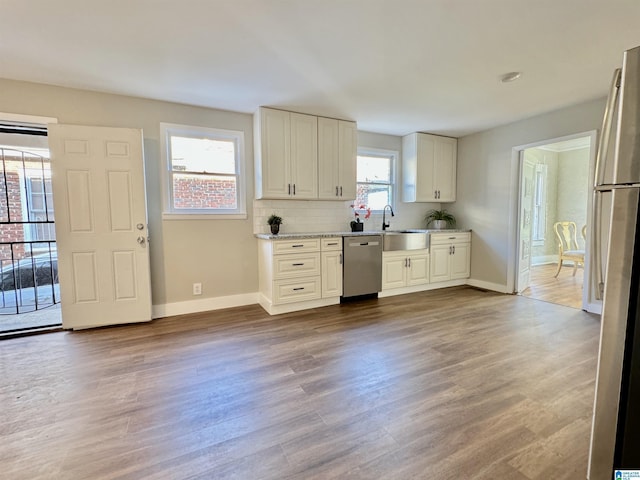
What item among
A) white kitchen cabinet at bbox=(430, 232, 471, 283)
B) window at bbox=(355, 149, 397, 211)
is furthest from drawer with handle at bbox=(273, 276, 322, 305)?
white kitchen cabinet at bbox=(430, 232, 471, 283)

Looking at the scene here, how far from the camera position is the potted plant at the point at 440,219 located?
5.17 metres

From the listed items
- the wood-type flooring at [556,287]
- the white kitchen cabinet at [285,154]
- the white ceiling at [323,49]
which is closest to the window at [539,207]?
the wood-type flooring at [556,287]

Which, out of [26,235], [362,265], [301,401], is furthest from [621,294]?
[26,235]

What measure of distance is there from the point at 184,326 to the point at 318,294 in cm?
155

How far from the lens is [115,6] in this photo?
189cm

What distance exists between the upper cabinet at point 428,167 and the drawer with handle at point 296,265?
2174 millimetres

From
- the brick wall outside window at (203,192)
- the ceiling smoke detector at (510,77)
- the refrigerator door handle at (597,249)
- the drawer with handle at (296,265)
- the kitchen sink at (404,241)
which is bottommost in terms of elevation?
the drawer with handle at (296,265)

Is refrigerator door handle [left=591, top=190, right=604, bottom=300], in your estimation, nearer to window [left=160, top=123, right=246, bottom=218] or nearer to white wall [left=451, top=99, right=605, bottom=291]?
white wall [left=451, top=99, right=605, bottom=291]

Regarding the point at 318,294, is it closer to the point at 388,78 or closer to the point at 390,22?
the point at 388,78

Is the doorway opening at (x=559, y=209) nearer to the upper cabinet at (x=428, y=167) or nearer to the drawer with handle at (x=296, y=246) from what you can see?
the upper cabinet at (x=428, y=167)

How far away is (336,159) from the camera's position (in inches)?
161

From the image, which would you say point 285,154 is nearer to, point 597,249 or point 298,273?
point 298,273

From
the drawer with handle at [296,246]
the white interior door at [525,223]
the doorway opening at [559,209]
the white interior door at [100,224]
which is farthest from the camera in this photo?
the doorway opening at [559,209]

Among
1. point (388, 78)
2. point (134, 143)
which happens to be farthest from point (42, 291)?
point (388, 78)
